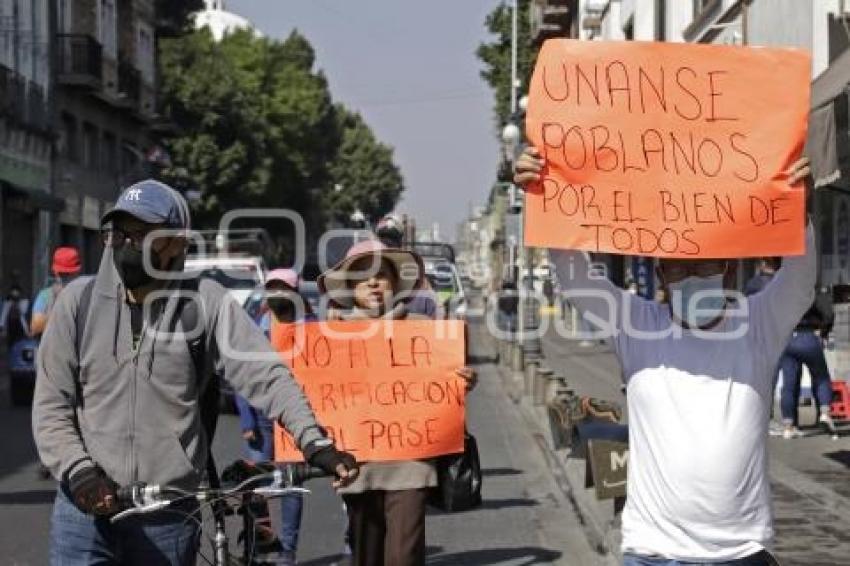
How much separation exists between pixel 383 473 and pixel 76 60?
33.3m

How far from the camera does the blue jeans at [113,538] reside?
12.4 ft

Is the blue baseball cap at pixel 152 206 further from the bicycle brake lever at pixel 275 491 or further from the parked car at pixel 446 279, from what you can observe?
the parked car at pixel 446 279

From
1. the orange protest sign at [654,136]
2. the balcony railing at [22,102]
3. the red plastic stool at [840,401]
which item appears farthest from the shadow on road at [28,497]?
the balcony railing at [22,102]

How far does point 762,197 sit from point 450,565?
14.7 feet

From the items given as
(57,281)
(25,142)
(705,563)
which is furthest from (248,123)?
(705,563)

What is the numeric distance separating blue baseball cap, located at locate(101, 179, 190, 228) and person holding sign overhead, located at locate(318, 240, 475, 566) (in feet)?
5.72

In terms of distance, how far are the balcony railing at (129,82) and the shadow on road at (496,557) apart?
34941 millimetres

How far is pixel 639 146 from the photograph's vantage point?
4.17m

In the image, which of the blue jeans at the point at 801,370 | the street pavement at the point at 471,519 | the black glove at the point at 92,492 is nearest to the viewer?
the black glove at the point at 92,492

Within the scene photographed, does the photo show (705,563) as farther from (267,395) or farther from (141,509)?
(141,509)

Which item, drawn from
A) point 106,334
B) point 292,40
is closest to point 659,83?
A: point 106,334

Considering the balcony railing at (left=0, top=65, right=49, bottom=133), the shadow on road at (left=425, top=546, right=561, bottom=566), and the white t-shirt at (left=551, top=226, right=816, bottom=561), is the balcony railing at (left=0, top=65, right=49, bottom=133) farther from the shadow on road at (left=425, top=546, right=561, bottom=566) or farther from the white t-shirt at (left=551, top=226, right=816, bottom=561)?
the white t-shirt at (left=551, top=226, right=816, bottom=561)

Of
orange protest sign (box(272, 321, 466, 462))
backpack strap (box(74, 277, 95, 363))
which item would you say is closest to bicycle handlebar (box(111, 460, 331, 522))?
backpack strap (box(74, 277, 95, 363))

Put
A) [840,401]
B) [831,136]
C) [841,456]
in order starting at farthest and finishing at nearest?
1. [840,401]
2. [841,456]
3. [831,136]
